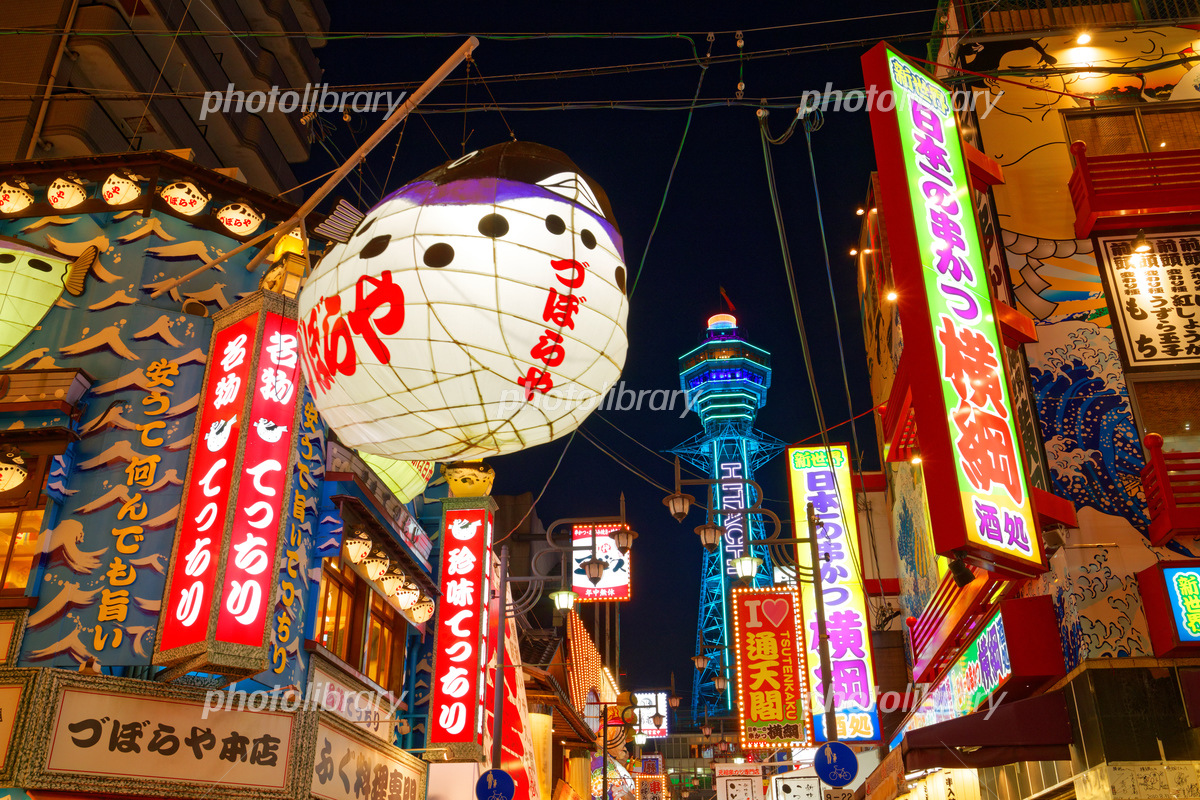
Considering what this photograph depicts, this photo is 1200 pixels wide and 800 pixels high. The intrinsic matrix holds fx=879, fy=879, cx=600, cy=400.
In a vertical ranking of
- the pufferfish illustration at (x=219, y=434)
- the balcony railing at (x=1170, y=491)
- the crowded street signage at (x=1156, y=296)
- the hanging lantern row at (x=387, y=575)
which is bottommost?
the balcony railing at (x=1170, y=491)

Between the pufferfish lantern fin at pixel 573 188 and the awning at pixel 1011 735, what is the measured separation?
25.5ft

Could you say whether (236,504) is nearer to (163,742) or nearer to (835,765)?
(163,742)

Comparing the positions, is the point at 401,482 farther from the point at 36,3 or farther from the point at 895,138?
the point at 36,3

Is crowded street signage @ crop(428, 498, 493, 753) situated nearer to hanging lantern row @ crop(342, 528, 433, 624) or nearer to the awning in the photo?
hanging lantern row @ crop(342, 528, 433, 624)

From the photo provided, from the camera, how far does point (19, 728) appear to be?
1082 centimetres

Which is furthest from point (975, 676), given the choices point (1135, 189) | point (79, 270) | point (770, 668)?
point (79, 270)

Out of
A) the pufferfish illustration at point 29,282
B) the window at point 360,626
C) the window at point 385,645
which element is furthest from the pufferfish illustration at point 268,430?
the window at point 385,645

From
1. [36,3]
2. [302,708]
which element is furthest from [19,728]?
[36,3]

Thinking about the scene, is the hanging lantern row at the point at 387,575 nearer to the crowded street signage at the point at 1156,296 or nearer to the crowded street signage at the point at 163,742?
the crowded street signage at the point at 163,742

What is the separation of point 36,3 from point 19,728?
25755mm

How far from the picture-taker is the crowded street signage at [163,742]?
11086 millimetres

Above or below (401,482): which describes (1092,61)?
above

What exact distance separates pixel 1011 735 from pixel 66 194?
1697 cm

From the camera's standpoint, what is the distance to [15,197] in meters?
15.7
